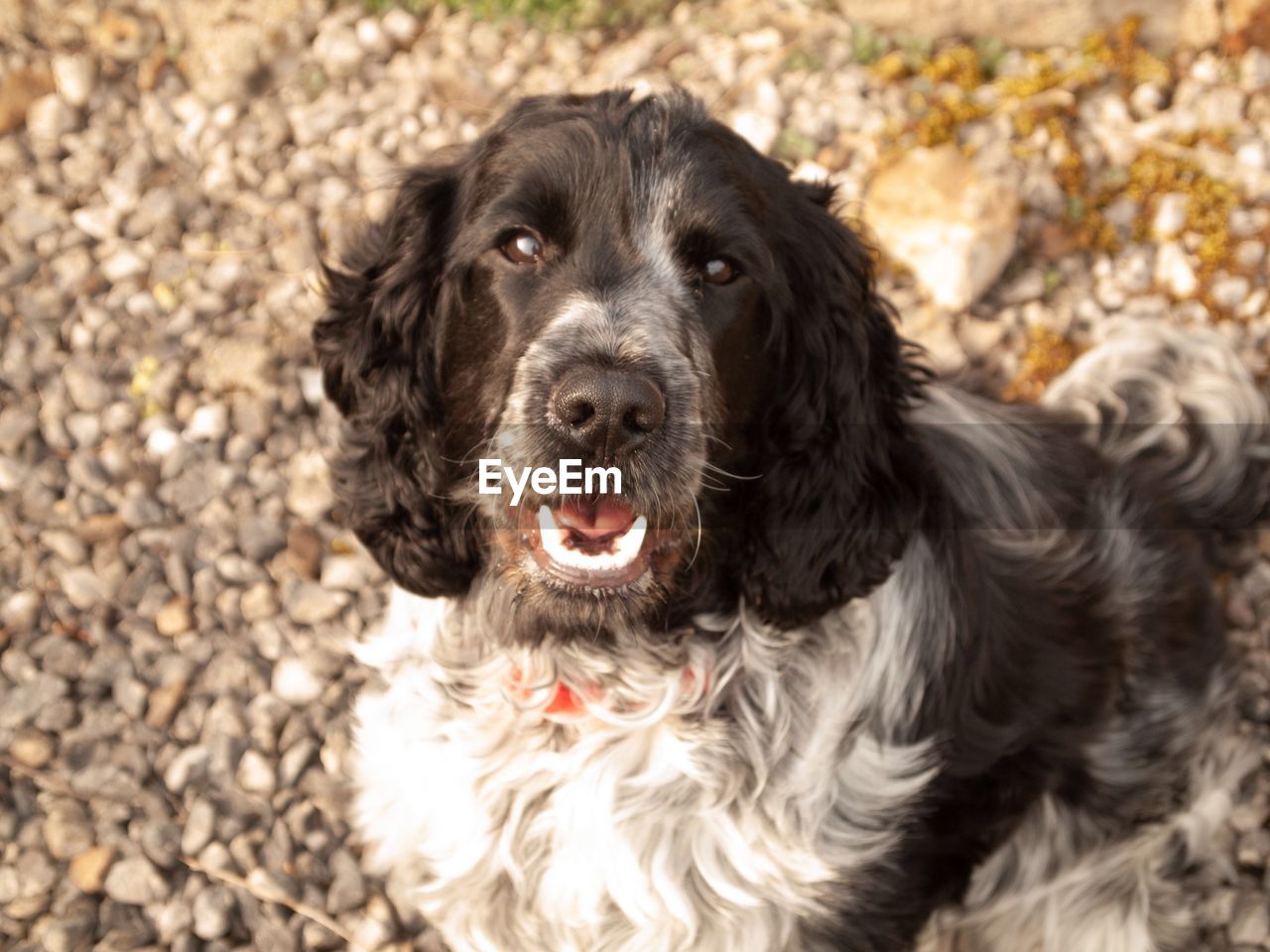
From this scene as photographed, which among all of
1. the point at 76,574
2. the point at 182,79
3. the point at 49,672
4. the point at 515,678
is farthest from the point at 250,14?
the point at 515,678

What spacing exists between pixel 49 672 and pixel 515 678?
1.87 m

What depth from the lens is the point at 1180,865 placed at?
12.2 ft

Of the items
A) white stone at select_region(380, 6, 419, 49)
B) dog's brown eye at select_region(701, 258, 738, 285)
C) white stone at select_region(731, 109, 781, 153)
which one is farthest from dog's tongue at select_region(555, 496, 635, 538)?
white stone at select_region(380, 6, 419, 49)

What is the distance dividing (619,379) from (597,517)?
1.25 feet

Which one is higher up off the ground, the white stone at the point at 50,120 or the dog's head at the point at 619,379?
the dog's head at the point at 619,379

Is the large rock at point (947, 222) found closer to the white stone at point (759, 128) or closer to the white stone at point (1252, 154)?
the white stone at point (759, 128)

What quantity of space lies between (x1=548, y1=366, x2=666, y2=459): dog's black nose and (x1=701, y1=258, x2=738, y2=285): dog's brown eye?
15.0 inches

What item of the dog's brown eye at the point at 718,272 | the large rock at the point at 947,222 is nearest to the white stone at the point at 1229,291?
the large rock at the point at 947,222

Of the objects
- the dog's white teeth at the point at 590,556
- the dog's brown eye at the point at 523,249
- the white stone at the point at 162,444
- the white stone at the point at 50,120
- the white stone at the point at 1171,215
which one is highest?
the dog's brown eye at the point at 523,249

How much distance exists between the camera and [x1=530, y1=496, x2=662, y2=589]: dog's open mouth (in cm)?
270

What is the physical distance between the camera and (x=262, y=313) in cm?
480

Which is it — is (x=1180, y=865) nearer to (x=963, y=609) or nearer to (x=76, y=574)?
(x=963, y=609)

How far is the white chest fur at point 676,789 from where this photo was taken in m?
2.98

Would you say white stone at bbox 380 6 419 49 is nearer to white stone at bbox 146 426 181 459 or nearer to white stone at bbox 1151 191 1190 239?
white stone at bbox 146 426 181 459
